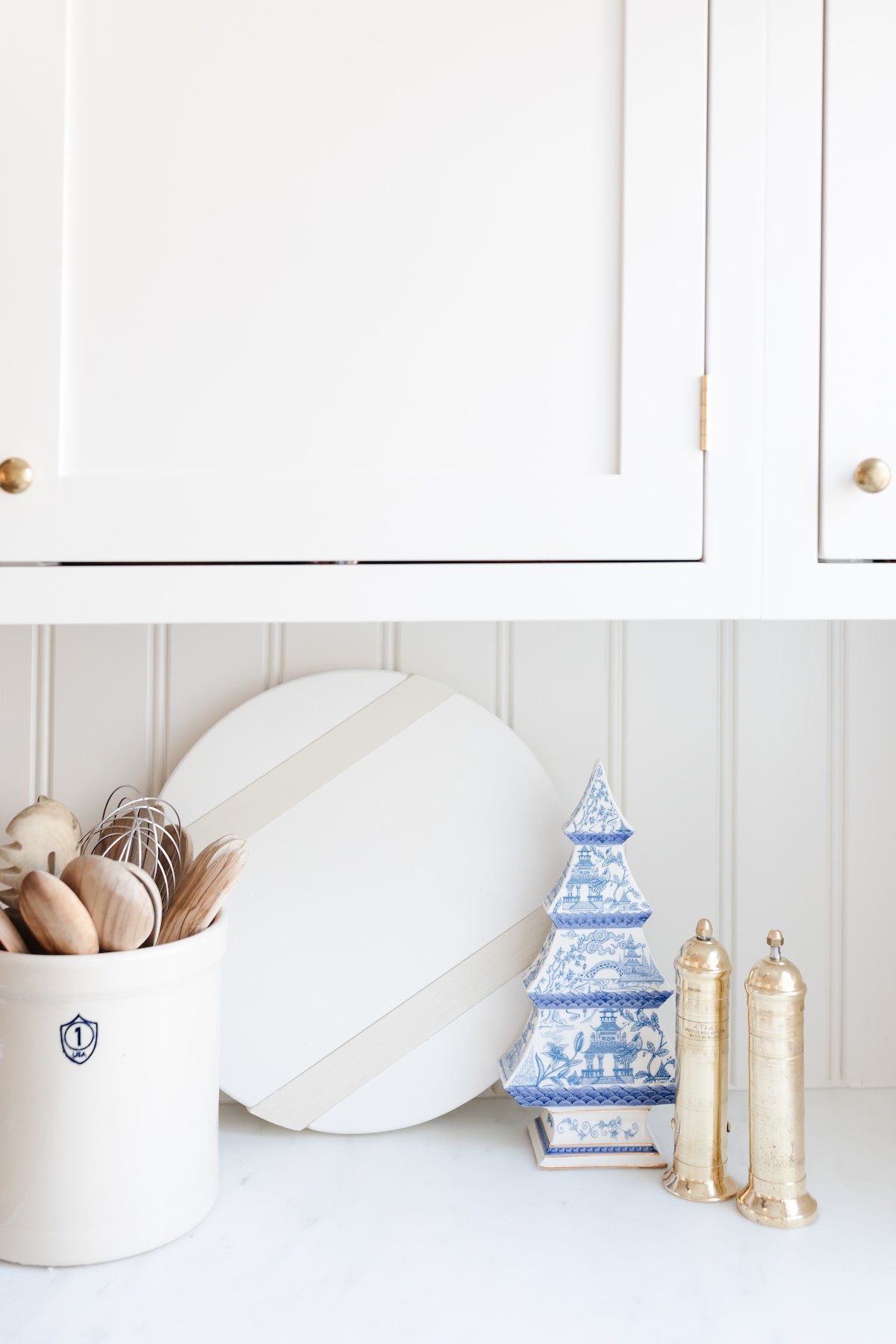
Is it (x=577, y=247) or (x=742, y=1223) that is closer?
(x=577, y=247)

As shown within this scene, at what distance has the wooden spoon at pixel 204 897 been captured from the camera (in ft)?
3.00

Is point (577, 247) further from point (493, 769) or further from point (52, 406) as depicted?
point (493, 769)

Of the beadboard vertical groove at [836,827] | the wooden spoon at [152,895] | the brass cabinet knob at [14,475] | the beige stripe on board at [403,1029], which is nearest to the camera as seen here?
the brass cabinet knob at [14,475]

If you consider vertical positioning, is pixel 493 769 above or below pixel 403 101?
Answer: below

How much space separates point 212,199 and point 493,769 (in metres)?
0.59

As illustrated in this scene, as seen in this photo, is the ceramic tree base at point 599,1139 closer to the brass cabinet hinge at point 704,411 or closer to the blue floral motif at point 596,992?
the blue floral motif at point 596,992

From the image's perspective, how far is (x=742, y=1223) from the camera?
3.07 feet

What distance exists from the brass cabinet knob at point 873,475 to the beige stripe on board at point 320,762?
18.2 inches

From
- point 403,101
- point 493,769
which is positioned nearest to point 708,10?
point 403,101

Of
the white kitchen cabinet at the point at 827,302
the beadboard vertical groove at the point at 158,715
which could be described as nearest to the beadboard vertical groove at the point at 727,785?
the white kitchen cabinet at the point at 827,302

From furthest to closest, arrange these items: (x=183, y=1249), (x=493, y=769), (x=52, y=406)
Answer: (x=493, y=769)
(x=183, y=1249)
(x=52, y=406)

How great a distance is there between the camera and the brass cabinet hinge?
80 cm

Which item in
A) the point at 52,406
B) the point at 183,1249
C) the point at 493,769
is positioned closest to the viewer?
the point at 52,406

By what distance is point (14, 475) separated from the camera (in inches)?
29.8
